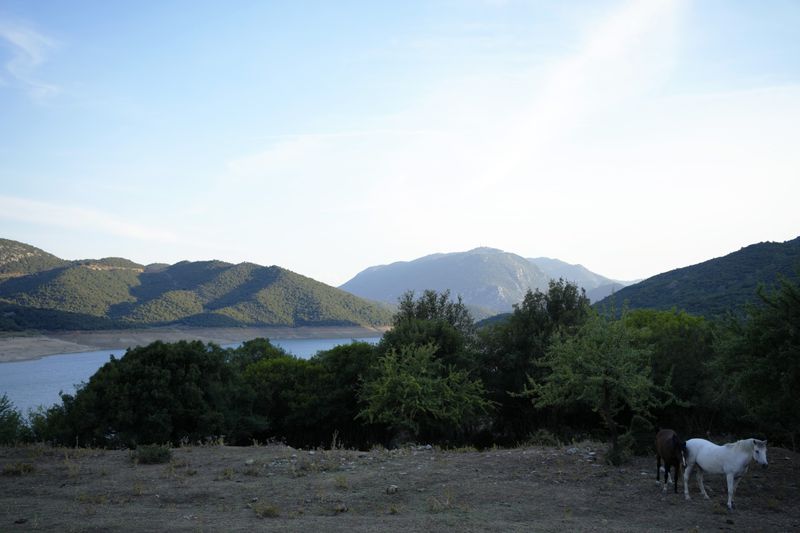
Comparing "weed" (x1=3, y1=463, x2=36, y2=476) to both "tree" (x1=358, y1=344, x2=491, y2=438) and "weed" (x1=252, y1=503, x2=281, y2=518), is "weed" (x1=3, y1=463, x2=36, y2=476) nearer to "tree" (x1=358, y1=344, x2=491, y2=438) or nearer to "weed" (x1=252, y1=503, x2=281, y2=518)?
"weed" (x1=252, y1=503, x2=281, y2=518)

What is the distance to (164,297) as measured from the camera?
14512cm

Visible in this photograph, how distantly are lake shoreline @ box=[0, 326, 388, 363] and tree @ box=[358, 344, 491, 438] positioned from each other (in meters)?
58.8

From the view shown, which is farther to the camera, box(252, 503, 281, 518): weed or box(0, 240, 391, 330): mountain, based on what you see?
box(0, 240, 391, 330): mountain

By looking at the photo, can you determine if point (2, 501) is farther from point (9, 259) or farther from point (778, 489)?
point (9, 259)

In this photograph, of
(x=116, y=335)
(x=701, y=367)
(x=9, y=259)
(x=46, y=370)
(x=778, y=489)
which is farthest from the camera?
(x=9, y=259)

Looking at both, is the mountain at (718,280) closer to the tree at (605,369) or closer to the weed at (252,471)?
the tree at (605,369)

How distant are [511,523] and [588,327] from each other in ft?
20.2

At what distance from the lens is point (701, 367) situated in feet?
71.6

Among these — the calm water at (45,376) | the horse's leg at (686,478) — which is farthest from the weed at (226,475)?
the calm water at (45,376)

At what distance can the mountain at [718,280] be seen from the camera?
48969mm

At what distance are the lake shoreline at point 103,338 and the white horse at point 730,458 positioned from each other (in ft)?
244

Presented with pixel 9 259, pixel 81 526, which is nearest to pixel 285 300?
pixel 9 259

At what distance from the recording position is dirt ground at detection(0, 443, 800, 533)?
8.24 meters

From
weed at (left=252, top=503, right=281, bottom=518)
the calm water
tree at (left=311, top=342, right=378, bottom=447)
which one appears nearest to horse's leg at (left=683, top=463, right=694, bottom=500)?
weed at (left=252, top=503, right=281, bottom=518)
